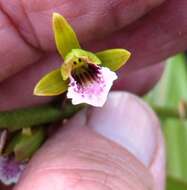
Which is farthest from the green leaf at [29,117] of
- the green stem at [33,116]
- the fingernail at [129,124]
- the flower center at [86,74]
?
the fingernail at [129,124]

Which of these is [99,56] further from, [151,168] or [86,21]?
[151,168]

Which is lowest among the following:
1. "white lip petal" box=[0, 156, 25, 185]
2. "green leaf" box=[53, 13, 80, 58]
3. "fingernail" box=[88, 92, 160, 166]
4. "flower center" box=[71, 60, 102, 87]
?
"fingernail" box=[88, 92, 160, 166]

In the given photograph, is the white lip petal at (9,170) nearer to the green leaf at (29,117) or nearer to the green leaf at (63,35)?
the green leaf at (29,117)

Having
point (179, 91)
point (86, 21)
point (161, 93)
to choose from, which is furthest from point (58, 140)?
point (179, 91)

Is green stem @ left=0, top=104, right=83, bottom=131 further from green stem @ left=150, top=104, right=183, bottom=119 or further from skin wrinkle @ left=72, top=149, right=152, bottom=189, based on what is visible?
green stem @ left=150, top=104, right=183, bottom=119

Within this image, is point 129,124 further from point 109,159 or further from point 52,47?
point 52,47

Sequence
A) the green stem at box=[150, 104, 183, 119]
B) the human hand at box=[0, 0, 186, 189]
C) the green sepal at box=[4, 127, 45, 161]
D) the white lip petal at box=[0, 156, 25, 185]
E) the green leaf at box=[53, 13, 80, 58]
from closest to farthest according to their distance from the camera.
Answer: the green leaf at box=[53, 13, 80, 58] < the human hand at box=[0, 0, 186, 189] < the green sepal at box=[4, 127, 45, 161] < the white lip petal at box=[0, 156, 25, 185] < the green stem at box=[150, 104, 183, 119]

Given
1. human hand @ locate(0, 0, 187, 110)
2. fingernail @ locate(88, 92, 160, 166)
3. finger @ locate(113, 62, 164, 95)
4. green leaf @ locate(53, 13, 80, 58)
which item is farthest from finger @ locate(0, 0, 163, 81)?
finger @ locate(113, 62, 164, 95)

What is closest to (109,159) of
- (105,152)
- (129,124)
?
(105,152)
